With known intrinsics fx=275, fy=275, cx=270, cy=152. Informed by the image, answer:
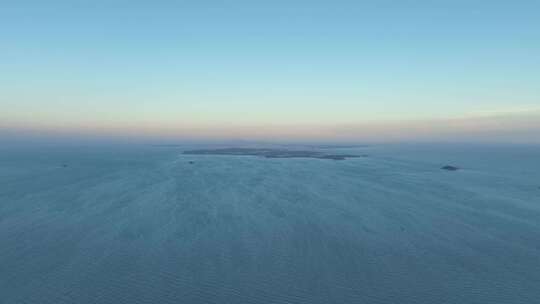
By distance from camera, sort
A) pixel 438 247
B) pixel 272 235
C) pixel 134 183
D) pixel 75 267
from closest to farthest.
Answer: pixel 75 267 < pixel 438 247 < pixel 272 235 < pixel 134 183

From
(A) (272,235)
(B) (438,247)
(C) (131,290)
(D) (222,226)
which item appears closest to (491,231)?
(B) (438,247)

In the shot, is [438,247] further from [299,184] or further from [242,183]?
[242,183]

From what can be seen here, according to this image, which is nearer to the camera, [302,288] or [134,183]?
[302,288]

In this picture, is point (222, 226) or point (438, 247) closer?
point (438, 247)

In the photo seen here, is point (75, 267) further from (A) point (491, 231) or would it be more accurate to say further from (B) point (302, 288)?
(A) point (491, 231)

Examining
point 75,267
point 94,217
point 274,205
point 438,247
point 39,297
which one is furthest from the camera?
point 274,205

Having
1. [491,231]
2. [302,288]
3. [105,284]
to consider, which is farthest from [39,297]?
[491,231]
